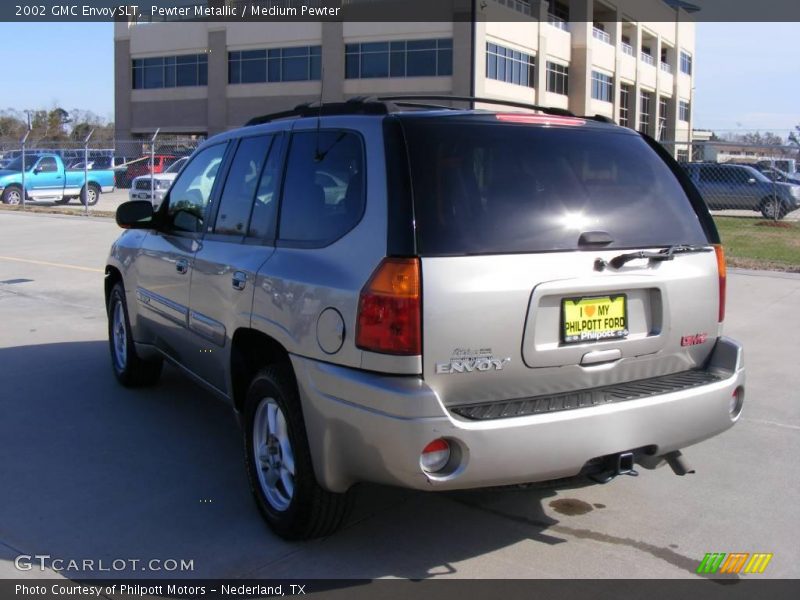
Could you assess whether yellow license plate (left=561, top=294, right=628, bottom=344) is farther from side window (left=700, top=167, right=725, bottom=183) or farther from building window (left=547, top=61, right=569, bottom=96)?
building window (left=547, top=61, right=569, bottom=96)

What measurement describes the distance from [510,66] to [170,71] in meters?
24.4

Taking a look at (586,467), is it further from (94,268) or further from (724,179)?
(724,179)

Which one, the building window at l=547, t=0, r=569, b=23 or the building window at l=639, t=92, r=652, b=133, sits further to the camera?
the building window at l=639, t=92, r=652, b=133

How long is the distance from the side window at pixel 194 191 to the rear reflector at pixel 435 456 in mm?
2379

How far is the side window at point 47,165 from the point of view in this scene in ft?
94.3

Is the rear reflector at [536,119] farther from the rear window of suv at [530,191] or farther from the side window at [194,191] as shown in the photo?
the side window at [194,191]

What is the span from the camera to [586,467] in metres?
3.59

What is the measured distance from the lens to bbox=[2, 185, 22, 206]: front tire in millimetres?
27812

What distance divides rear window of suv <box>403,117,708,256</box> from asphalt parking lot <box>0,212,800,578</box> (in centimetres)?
107

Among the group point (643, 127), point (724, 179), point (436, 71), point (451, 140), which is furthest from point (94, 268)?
point (643, 127)

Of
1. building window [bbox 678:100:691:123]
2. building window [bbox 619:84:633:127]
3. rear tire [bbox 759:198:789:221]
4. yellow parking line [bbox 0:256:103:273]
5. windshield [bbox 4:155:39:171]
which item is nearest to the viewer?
yellow parking line [bbox 0:256:103:273]

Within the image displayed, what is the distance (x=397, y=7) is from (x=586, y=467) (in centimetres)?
4886

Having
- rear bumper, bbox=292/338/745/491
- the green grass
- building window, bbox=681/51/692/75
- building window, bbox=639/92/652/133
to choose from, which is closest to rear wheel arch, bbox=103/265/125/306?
rear bumper, bbox=292/338/745/491

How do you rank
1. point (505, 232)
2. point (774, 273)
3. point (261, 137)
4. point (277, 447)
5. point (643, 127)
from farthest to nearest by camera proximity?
1. point (643, 127)
2. point (774, 273)
3. point (261, 137)
4. point (277, 447)
5. point (505, 232)
